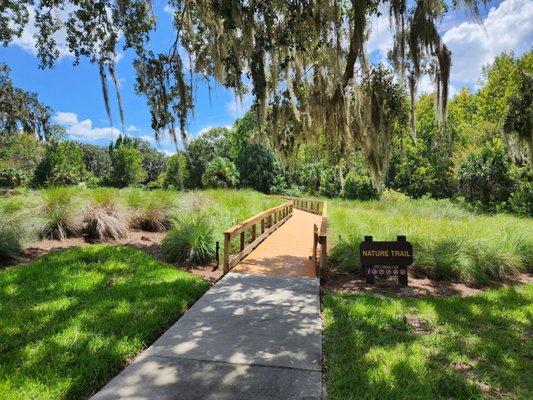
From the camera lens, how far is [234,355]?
154 inches

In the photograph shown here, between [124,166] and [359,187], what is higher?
[124,166]

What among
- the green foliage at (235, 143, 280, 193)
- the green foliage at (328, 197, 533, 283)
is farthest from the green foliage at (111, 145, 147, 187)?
the green foliage at (328, 197, 533, 283)

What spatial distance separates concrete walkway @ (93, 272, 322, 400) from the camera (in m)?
3.24

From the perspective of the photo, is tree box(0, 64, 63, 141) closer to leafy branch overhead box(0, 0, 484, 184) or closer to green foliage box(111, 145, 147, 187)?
leafy branch overhead box(0, 0, 484, 184)

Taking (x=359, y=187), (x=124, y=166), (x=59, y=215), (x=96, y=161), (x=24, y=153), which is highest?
(x=96, y=161)

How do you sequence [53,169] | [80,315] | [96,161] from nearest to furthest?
[80,315]
[53,169]
[96,161]

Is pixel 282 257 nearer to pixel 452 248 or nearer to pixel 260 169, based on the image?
pixel 452 248

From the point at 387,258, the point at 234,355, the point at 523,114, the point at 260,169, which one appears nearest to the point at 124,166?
the point at 260,169

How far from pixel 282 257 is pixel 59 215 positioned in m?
5.51

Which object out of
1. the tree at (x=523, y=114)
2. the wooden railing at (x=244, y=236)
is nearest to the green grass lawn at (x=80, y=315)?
the wooden railing at (x=244, y=236)

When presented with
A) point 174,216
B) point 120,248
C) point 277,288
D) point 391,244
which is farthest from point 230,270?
point 174,216

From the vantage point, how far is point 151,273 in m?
6.73

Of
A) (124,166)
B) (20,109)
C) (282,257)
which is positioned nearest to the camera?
(282,257)

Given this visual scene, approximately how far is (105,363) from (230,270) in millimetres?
4100
